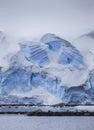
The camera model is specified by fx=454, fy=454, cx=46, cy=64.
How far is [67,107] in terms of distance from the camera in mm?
47625

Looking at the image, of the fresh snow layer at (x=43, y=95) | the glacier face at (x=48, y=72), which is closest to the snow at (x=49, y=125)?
the fresh snow layer at (x=43, y=95)

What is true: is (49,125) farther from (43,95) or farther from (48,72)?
(48,72)

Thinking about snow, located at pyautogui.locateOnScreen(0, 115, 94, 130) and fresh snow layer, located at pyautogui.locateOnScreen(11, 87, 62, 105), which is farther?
fresh snow layer, located at pyautogui.locateOnScreen(11, 87, 62, 105)

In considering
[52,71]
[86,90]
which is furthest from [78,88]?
Answer: [52,71]

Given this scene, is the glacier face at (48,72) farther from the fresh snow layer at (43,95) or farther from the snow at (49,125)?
the snow at (49,125)

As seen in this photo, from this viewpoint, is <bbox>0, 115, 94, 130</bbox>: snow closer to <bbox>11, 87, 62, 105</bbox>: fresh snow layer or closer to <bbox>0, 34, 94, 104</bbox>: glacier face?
<bbox>11, 87, 62, 105</bbox>: fresh snow layer

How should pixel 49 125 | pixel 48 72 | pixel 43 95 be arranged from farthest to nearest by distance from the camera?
1. pixel 48 72
2. pixel 43 95
3. pixel 49 125

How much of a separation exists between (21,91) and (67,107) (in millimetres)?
6785

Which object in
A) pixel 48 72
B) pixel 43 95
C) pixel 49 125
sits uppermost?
pixel 49 125

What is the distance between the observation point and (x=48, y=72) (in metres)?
45.5

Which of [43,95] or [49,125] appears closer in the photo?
[49,125]

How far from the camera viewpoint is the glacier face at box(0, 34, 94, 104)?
42.9 m

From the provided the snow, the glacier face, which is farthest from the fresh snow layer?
the snow

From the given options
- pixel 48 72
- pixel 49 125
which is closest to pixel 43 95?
pixel 48 72
